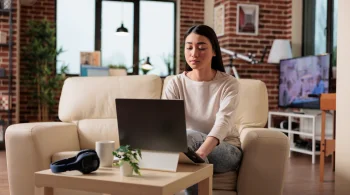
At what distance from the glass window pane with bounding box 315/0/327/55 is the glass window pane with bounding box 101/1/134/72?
3137mm

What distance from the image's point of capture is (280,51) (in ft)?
19.8

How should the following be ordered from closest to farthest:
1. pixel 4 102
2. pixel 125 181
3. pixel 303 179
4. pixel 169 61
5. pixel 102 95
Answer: pixel 125 181 < pixel 102 95 < pixel 303 179 < pixel 4 102 < pixel 169 61

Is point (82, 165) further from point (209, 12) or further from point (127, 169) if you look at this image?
point (209, 12)

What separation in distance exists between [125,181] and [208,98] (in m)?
0.83

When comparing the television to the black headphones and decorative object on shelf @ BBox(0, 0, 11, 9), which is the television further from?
the black headphones

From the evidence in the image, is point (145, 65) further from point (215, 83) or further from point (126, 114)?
point (126, 114)

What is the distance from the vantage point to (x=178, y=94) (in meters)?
2.28

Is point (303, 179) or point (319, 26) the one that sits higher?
point (319, 26)

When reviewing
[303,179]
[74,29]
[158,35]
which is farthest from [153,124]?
[158,35]

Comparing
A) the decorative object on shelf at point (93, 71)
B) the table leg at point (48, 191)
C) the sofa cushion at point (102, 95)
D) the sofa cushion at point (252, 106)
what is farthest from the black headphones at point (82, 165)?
the decorative object on shelf at point (93, 71)

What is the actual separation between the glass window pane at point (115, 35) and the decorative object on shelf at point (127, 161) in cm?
596

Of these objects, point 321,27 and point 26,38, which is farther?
point 26,38

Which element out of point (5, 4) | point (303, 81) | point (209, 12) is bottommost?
point (303, 81)

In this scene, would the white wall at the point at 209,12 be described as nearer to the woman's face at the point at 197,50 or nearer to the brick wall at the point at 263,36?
the brick wall at the point at 263,36
